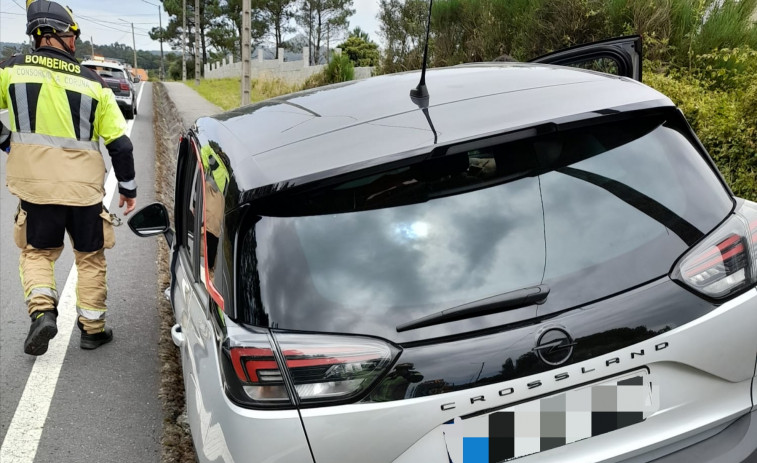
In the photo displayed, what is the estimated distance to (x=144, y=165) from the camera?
11609 mm

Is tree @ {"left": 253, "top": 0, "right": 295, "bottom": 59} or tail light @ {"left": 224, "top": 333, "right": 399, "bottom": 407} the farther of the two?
tree @ {"left": 253, "top": 0, "right": 295, "bottom": 59}

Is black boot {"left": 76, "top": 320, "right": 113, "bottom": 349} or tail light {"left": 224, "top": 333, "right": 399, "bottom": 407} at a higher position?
tail light {"left": 224, "top": 333, "right": 399, "bottom": 407}

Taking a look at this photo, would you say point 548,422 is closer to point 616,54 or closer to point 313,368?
point 313,368

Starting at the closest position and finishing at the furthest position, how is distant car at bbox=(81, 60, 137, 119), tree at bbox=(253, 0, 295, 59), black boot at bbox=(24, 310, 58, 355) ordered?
black boot at bbox=(24, 310, 58, 355) → distant car at bbox=(81, 60, 137, 119) → tree at bbox=(253, 0, 295, 59)

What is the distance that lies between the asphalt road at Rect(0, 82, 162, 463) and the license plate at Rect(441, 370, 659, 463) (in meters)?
2.15

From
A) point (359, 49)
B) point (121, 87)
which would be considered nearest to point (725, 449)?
point (121, 87)

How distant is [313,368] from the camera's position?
1.58 m

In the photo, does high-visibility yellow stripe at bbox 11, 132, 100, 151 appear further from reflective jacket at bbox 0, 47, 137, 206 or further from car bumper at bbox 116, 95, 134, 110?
car bumper at bbox 116, 95, 134, 110

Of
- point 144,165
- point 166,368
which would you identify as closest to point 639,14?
point 166,368

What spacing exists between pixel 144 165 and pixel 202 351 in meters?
10.3

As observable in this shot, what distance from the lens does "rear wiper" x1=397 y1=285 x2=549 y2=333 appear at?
161 cm

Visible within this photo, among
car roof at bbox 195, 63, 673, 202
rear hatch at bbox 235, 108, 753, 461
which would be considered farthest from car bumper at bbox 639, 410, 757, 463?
car roof at bbox 195, 63, 673, 202

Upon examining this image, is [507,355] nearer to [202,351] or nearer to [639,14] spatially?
[202,351]

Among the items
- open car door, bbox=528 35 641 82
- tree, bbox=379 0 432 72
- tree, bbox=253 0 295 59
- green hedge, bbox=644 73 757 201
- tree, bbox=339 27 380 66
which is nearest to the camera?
open car door, bbox=528 35 641 82
